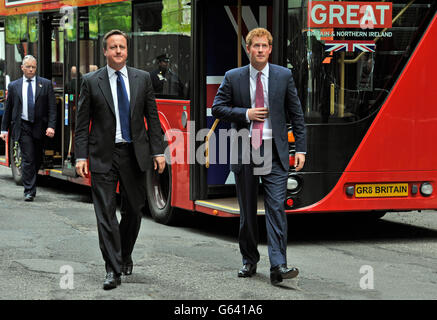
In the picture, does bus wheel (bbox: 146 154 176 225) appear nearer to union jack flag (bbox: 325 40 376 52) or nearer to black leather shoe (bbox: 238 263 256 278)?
union jack flag (bbox: 325 40 376 52)

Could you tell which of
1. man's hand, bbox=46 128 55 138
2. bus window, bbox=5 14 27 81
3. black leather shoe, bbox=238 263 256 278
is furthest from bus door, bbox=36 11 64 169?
black leather shoe, bbox=238 263 256 278

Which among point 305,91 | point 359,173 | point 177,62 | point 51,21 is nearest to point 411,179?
point 359,173

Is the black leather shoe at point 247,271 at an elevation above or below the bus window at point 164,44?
below

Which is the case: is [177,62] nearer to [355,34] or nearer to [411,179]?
[355,34]

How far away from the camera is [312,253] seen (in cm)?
896

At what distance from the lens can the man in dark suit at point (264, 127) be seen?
743 centimetres

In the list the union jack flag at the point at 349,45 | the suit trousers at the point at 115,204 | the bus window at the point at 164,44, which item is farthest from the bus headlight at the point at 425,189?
the suit trousers at the point at 115,204

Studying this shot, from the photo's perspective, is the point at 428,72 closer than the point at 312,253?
No

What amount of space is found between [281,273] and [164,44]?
4.23m

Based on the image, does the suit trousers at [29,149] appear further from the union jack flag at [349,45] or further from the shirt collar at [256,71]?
the shirt collar at [256,71]

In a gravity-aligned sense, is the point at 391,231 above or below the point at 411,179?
below

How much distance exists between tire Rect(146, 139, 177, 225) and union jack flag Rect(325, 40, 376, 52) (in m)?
2.39

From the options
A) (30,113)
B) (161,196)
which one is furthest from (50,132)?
(161,196)

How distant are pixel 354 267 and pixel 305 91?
192cm
